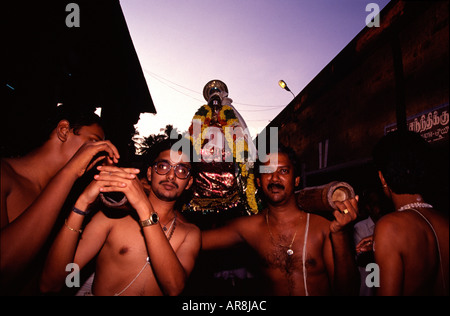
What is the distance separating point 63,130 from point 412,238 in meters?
3.36

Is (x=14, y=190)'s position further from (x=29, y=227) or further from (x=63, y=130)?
(x=63, y=130)

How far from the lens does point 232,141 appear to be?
5352 millimetres

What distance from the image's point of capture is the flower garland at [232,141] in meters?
4.50

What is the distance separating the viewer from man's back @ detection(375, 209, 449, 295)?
6.08ft

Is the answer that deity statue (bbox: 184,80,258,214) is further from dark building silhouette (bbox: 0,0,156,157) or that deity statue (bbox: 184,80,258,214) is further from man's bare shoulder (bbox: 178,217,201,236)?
dark building silhouette (bbox: 0,0,156,157)

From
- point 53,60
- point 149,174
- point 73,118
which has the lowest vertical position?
point 149,174

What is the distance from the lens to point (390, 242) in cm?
193

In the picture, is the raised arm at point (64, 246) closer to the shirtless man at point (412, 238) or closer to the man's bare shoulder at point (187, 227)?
the man's bare shoulder at point (187, 227)

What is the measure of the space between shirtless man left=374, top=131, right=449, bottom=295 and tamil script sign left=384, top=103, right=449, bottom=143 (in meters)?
2.62

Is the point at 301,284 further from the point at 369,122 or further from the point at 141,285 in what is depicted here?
the point at 369,122

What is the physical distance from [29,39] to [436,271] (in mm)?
5889

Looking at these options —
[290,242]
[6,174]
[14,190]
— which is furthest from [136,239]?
[290,242]

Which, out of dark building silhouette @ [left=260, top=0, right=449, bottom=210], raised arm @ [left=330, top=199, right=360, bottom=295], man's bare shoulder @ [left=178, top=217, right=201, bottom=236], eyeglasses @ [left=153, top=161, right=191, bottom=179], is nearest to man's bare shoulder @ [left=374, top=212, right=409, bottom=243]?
raised arm @ [left=330, top=199, right=360, bottom=295]
